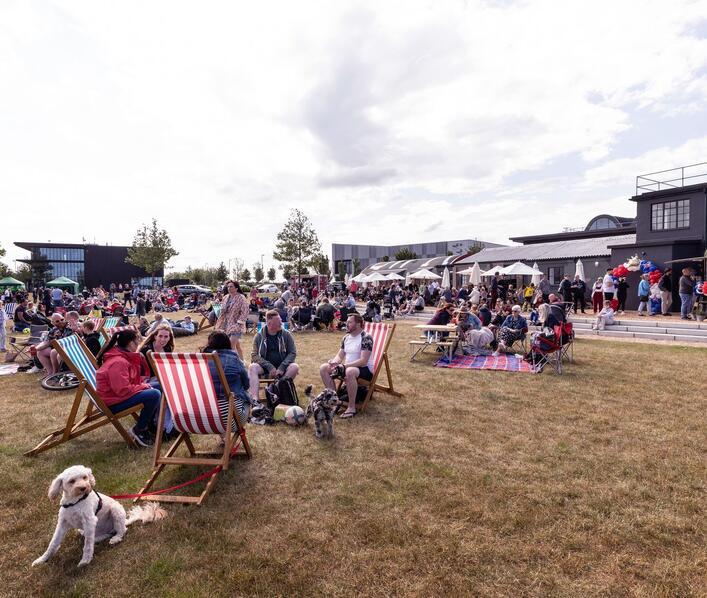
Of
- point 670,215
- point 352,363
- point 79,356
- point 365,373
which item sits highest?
point 670,215

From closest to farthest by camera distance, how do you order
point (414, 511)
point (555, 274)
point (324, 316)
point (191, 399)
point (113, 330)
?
point (414, 511) → point (191, 399) → point (113, 330) → point (324, 316) → point (555, 274)

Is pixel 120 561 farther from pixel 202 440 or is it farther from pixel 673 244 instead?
pixel 673 244

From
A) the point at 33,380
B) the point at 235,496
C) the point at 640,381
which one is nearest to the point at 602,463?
the point at 235,496

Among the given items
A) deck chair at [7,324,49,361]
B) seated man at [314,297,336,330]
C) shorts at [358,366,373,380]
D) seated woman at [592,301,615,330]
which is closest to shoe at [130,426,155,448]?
shorts at [358,366,373,380]

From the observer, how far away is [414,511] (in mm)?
3100

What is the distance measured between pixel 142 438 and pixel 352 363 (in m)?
2.58

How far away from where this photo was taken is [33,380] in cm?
755

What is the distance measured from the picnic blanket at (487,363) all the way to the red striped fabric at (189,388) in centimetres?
567

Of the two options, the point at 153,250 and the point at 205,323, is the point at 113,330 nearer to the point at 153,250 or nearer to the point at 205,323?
the point at 205,323

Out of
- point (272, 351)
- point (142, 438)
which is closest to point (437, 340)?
point (272, 351)

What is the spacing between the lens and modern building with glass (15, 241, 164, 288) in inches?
2440

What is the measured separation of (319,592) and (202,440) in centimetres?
266

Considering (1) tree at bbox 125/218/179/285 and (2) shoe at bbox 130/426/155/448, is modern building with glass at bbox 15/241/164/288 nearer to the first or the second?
(1) tree at bbox 125/218/179/285

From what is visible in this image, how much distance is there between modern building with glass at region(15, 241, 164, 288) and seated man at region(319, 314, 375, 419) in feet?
203
